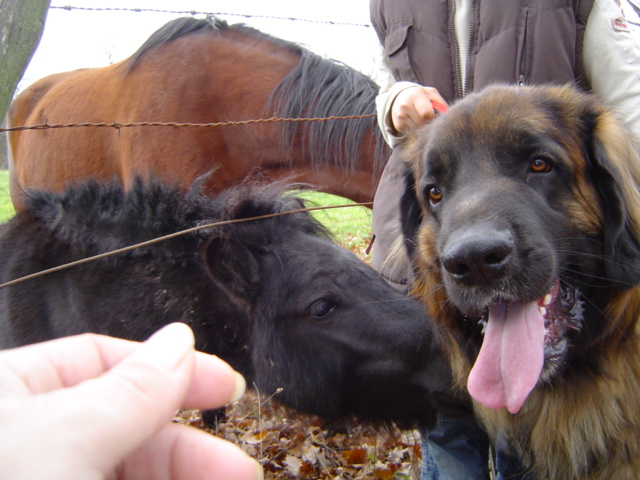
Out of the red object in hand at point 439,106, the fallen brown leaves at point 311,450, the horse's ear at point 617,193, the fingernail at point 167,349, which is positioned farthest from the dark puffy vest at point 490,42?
the fingernail at point 167,349

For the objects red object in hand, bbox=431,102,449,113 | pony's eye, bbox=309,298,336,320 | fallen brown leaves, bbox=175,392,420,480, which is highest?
red object in hand, bbox=431,102,449,113

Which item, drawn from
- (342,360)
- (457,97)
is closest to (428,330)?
(342,360)

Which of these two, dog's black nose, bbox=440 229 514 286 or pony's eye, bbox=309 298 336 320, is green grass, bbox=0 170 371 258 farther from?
dog's black nose, bbox=440 229 514 286

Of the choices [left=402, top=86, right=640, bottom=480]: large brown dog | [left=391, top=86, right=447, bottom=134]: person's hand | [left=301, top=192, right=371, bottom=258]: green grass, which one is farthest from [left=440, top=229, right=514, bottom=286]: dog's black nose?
[left=301, top=192, right=371, bottom=258]: green grass

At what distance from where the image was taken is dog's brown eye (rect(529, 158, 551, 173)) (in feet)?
7.01

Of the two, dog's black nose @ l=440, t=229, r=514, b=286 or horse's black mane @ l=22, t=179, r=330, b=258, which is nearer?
dog's black nose @ l=440, t=229, r=514, b=286

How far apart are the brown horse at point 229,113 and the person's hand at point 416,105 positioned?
5.83 ft

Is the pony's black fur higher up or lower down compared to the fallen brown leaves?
higher up

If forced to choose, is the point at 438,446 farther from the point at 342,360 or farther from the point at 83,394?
the point at 83,394

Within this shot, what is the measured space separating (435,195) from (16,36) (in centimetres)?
329

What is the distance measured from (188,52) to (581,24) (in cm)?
387

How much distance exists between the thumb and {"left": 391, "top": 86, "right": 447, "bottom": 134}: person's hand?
2.16 metres

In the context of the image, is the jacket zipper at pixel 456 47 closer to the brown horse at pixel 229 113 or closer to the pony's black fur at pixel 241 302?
the pony's black fur at pixel 241 302

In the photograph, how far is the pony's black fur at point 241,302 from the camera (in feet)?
8.30
